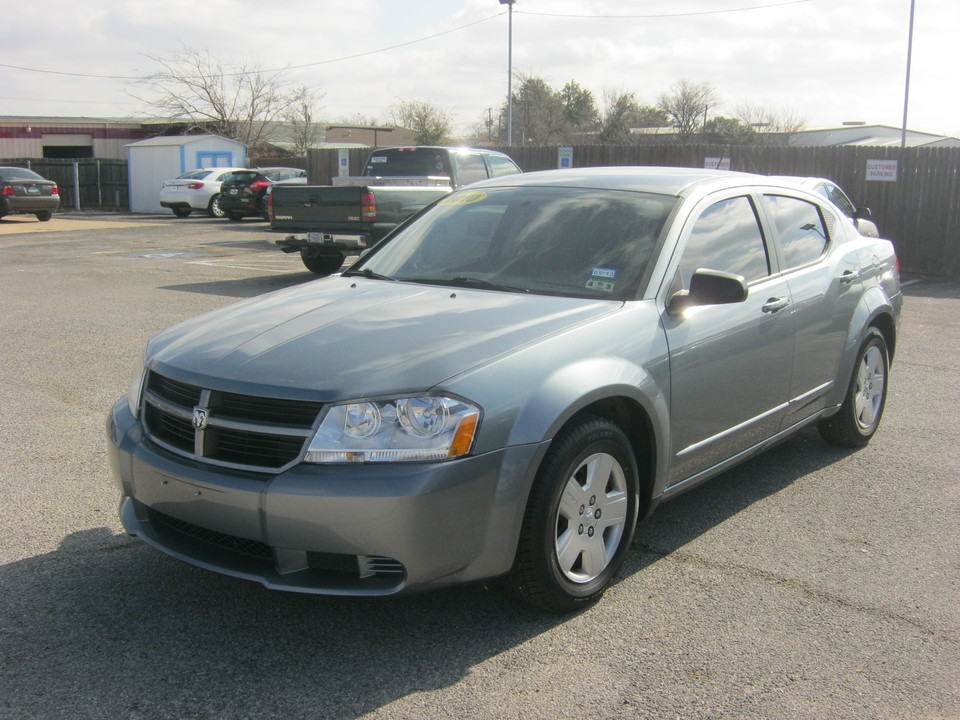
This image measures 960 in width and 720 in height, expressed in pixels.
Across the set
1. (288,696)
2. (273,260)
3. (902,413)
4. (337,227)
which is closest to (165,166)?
(273,260)

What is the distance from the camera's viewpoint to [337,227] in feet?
42.5

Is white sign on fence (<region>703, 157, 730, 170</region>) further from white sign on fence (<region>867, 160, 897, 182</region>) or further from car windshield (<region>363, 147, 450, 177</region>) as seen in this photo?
car windshield (<region>363, 147, 450, 177</region>)

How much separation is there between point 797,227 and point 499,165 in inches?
428

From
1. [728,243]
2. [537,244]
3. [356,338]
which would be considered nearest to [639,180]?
[728,243]

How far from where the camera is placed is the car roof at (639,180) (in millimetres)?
4695

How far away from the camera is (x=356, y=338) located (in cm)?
365

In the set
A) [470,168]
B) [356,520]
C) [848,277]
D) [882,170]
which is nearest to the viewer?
[356,520]

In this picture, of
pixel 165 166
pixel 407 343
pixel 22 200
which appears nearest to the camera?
pixel 407 343

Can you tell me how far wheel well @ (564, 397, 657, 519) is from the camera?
3787 millimetres

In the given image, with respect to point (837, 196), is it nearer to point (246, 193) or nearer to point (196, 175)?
point (246, 193)

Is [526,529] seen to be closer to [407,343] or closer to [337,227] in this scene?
[407,343]

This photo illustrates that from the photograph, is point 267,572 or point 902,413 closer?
point 267,572

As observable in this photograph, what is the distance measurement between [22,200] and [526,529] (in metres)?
26.9

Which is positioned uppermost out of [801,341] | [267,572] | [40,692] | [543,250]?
[543,250]
